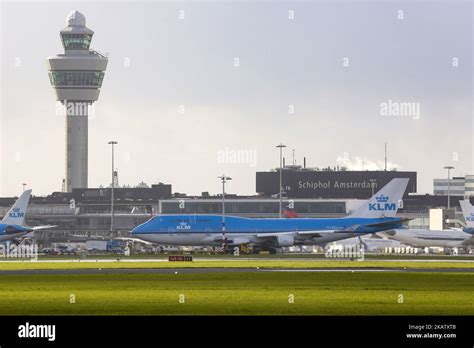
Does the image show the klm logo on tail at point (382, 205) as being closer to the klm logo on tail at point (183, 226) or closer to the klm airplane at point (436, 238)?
the klm airplane at point (436, 238)

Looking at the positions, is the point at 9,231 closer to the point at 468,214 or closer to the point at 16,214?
the point at 16,214

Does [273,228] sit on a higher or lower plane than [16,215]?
lower

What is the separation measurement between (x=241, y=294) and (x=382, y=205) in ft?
318

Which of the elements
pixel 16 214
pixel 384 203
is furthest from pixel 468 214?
pixel 16 214

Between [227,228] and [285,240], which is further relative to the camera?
[227,228]

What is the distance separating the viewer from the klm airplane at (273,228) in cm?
15975

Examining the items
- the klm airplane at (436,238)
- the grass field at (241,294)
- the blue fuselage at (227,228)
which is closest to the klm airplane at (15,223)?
the blue fuselage at (227,228)

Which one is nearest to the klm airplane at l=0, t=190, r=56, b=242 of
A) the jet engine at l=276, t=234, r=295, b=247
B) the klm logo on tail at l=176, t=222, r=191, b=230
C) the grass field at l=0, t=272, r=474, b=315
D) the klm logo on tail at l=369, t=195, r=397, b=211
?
the klm logo on tail at l=176, t=222, r=191, b=230

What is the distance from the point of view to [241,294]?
223 feet

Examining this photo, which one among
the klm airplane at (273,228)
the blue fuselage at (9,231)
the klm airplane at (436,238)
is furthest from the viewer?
the klm airplane at (436,238)

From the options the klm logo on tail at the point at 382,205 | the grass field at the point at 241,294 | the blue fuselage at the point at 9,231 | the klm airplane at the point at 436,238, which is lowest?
the grass field at the point at 241,294

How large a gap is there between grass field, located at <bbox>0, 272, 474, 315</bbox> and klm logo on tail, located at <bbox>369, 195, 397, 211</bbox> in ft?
234

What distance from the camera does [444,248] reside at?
18312 centimetres
